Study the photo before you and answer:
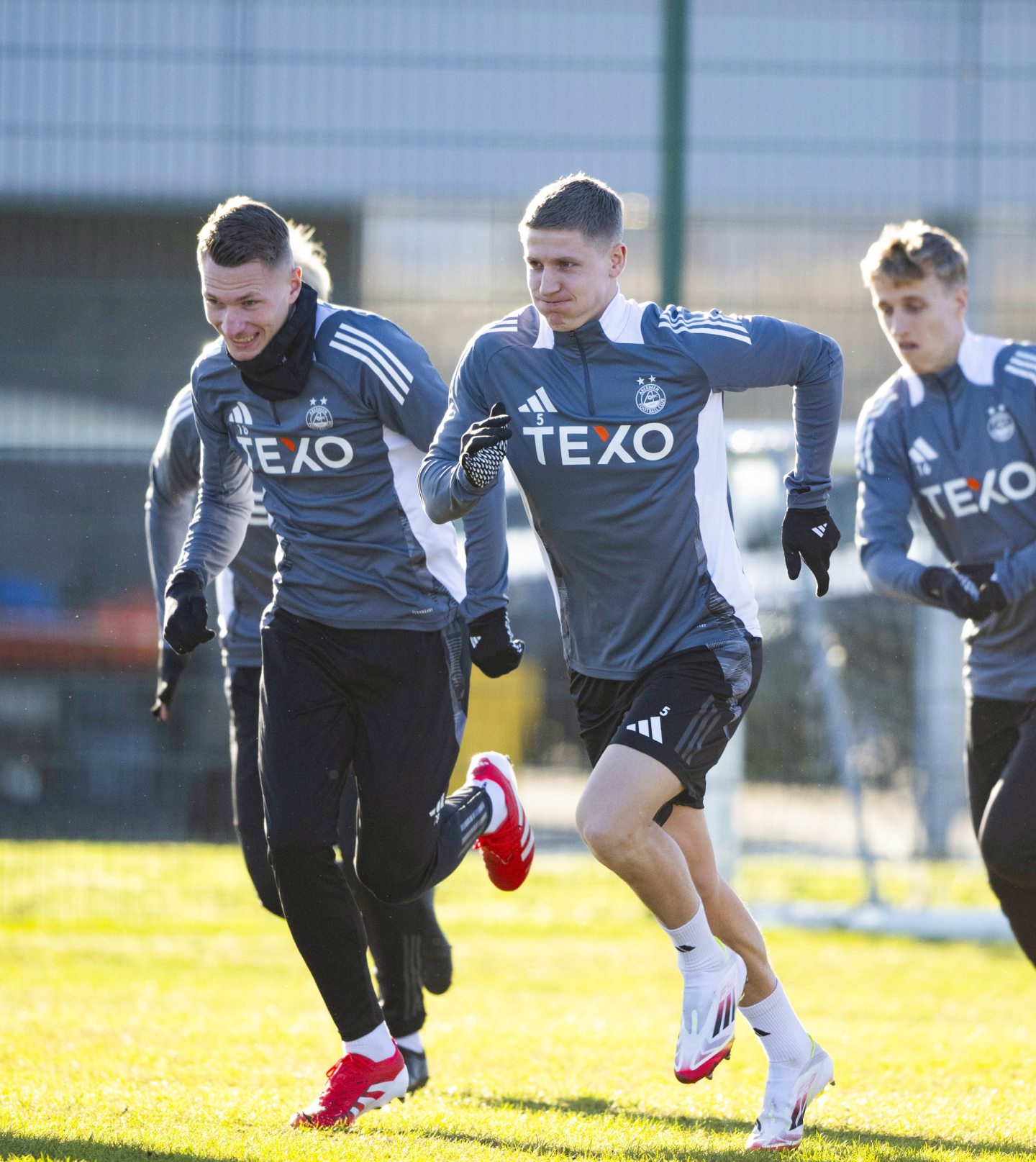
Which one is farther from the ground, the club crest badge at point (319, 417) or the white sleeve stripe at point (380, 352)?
the white sleeve stripe at point (380, 352)

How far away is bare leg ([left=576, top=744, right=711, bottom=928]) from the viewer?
385cm

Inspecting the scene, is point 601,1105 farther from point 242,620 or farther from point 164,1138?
point 242,620

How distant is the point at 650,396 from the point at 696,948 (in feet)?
4.45

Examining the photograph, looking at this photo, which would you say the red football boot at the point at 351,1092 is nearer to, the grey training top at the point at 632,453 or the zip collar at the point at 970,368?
the grey training top at the point at 632,453

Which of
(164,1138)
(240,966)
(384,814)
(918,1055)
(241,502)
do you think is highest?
(241,502)

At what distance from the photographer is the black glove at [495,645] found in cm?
423

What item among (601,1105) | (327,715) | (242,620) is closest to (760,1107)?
(601,1105)

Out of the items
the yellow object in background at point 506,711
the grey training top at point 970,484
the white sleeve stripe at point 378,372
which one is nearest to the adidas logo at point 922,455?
the grey training top at point 970,484

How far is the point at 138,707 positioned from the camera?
8297mm

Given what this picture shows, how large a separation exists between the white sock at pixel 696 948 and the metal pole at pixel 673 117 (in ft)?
15.6

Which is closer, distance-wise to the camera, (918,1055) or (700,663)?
(700,663)

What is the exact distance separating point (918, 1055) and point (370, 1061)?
7.39 ft

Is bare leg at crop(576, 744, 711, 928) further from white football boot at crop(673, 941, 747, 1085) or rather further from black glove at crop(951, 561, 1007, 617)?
black glove at crop(951, 561, 1007, 617)

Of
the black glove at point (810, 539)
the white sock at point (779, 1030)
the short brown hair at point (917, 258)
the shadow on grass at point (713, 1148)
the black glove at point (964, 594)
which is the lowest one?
the shadow on grass at point (713, 1148)
